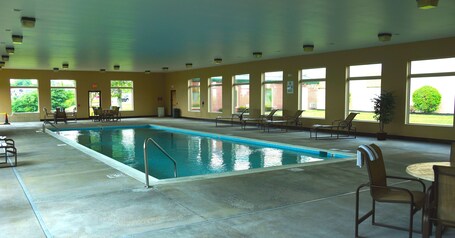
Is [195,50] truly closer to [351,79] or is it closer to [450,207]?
[351,79]

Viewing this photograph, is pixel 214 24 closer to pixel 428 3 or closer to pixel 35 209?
pixel 428 3

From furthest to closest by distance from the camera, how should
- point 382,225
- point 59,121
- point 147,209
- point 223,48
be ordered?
point 59,121
point 223,48
point 147,209
point 382,225

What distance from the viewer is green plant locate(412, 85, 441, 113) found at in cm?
980

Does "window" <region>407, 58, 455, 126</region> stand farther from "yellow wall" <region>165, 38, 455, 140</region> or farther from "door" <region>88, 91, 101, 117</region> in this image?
"door" <region>88, 91, 101, 117</region>

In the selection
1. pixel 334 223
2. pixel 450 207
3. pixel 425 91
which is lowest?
pixel 334 223

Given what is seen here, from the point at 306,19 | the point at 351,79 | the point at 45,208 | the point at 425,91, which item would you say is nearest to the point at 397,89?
the point at 425,91

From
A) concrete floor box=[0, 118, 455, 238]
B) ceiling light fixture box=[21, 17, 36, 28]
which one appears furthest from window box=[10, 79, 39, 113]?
concrete floor box=[0, 118, 455, 238]

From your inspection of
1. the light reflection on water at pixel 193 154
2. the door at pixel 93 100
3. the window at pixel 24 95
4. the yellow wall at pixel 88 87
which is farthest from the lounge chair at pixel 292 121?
the window at pixel 24 95

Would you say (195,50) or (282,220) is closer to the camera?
(282,220)

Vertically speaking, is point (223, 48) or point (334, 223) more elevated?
point (223, 48)

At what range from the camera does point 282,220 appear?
353 centimetres

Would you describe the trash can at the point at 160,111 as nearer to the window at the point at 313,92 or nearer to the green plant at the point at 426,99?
the window at the point at 313,92

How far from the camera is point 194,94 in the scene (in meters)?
20.7

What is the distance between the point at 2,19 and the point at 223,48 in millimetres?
6193
